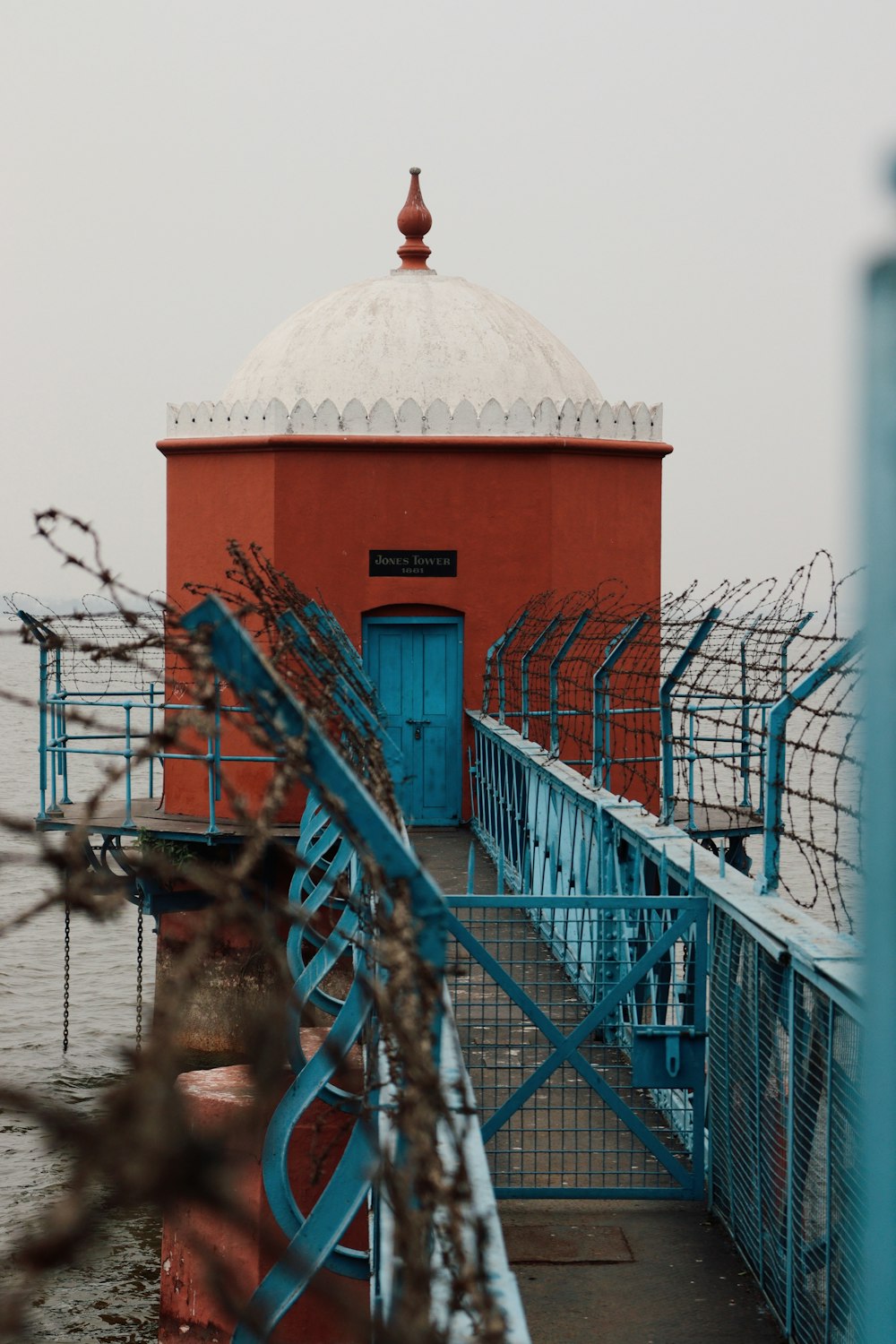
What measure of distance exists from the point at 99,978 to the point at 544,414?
16.7 metres

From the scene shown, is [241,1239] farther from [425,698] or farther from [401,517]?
[401,517]

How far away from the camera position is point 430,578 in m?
17.6

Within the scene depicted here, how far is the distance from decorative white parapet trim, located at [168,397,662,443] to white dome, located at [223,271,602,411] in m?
0.23

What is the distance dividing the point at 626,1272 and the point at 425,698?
1167cm

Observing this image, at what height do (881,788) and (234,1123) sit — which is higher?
(881,788)

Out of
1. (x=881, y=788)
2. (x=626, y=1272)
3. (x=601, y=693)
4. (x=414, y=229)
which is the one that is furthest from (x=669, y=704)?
(x=414, y=229)

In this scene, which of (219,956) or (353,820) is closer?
(353,820)

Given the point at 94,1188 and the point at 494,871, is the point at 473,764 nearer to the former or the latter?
the point at 494,871

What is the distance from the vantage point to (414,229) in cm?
2012

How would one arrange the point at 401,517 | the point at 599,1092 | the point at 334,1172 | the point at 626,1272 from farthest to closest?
the point at 401,517 < the point at 599,1092 < the point at 626,1272 < the point at 334,1172

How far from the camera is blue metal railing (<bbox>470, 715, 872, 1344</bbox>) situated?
5.18m

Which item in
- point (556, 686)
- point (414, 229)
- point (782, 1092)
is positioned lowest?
point (782, 1092)

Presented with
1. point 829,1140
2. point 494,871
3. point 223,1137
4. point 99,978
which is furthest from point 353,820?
point 99,978

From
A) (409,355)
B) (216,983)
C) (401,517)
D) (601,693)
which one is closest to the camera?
(601,693)
